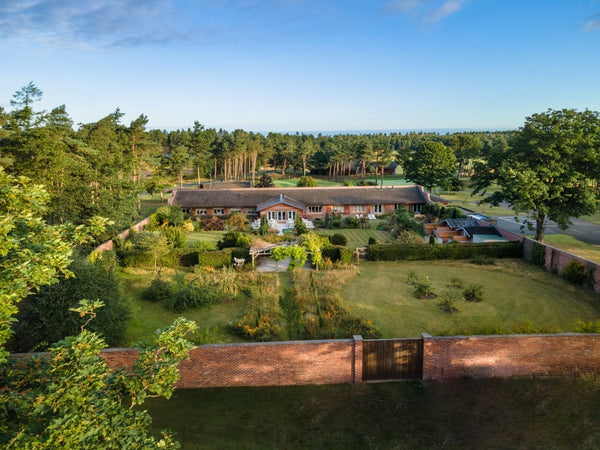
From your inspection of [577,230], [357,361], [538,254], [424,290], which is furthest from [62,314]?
[577,230]

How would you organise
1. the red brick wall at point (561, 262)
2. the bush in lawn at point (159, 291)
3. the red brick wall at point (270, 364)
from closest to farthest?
the red brick wall at point (270, 364)
the bush in lawn at point (159, 291)
the red brick wall at point (561, 262)

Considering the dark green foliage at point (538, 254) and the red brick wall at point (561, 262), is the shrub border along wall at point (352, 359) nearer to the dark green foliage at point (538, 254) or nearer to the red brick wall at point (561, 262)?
the red brick wall at point (561, 262)

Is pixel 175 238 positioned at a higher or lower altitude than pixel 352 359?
higher

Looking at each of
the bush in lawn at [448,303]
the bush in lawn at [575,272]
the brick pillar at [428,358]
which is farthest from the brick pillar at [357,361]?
the bush in lawn at [575,272]

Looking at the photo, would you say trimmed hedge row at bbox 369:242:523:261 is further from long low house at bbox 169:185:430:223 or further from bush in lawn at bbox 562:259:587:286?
long low house at bbox 169:185:430:223

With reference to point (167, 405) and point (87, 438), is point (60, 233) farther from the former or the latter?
point (167, 405)

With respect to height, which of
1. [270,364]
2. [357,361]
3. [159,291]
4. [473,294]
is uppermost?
[357,361]

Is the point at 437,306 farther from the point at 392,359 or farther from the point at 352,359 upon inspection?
the point at 352,359
